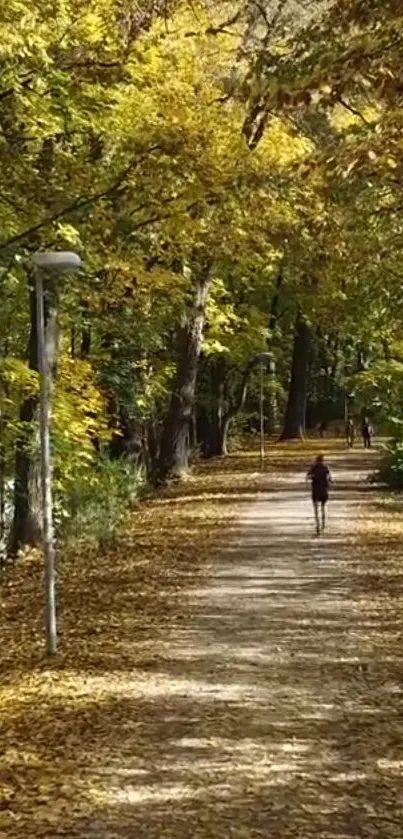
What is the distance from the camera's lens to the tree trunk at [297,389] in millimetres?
49969

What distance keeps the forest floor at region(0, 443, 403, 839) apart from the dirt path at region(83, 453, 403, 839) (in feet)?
0.05

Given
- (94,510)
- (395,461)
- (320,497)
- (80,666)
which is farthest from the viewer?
(395,461)

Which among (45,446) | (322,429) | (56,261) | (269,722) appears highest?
(56,261)

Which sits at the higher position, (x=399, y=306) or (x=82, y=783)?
(x=399, y=306)

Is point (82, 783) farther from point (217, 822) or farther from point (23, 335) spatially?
point (23, 335)

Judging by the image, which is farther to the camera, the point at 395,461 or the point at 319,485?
the point at 395,461

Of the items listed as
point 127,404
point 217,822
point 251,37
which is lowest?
point 217,822

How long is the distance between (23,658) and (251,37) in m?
16.2

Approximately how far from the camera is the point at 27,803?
6824mm

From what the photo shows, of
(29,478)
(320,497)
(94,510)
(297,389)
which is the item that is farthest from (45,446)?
(297,389)

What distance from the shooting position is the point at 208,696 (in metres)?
9.05

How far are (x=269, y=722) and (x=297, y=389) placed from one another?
41.9 meters

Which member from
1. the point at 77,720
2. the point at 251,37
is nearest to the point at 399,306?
the point at 251,37

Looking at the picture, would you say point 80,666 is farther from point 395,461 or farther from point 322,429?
point 322,429
